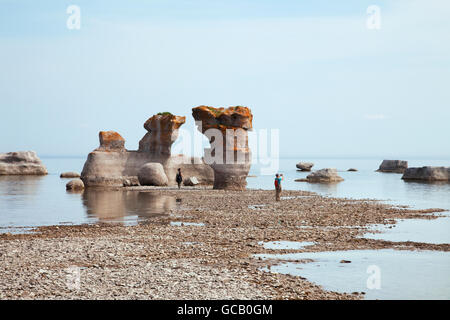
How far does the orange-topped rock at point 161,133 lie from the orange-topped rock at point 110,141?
277 centimetres

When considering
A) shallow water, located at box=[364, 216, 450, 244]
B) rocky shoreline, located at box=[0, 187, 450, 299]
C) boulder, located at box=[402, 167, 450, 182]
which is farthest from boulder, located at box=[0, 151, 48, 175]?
shallow water, located at box=[364, 216, 450, 244]

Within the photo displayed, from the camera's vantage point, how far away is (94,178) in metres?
46.9

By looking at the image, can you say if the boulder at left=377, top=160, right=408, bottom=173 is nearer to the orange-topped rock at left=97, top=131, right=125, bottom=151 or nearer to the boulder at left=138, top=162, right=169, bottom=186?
the boulder at left=138, top=162, right=169, bottom=186

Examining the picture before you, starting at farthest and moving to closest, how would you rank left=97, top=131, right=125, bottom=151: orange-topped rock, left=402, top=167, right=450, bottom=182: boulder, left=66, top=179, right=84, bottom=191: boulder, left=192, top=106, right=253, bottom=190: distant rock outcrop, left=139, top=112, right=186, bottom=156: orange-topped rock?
left=402, top=167, right=450, bottom=182: boulder < left=139, top=112, right=186, bottom=156: orange-topped rock < left=97, top=131, right=125, bottom=151: orange-topped rock < left=66, top=179, right=84, bottom=191: boulder < left=192, top=106, right=253, bottom=190: distant rock outcrop

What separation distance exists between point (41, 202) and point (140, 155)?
57.5ft

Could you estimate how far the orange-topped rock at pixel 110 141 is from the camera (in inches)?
1905

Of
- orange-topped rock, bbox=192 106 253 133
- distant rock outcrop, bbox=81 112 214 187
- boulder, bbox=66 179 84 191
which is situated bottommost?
boulder, bbox=66 179 84 191

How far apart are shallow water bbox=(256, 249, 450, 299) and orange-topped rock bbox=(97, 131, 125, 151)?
118 ft

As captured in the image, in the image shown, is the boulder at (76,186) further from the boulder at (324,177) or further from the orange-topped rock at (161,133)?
the boulder at (324,177)

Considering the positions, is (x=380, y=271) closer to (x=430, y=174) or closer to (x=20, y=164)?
(x=430, y=174)

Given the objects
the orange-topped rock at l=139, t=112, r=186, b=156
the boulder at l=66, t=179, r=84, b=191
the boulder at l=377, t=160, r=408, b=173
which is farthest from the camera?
the boulder at l=377, t=160, r=408, b=173

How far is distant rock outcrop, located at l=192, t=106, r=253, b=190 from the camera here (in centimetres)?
4216

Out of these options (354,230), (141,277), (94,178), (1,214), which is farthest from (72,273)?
(94,178)

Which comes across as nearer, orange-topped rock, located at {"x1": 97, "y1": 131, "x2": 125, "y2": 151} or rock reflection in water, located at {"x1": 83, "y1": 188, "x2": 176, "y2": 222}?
rock reflection in water, located at {"x1": 83, "y1": 188, "x2": 176, "y2": 222}
